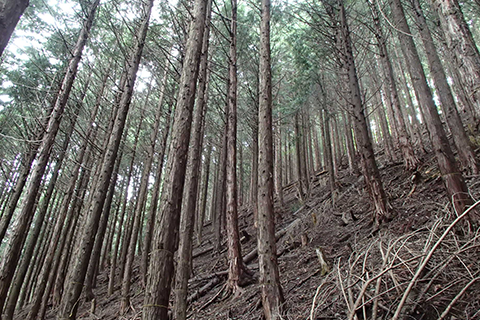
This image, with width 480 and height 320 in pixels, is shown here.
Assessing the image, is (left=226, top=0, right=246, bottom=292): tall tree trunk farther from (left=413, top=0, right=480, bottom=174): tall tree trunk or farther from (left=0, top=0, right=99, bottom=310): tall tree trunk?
(left=413, top=0, right=480, bottom=174): tall tree trunk

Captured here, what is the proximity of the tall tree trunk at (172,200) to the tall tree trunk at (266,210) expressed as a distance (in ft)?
5.05

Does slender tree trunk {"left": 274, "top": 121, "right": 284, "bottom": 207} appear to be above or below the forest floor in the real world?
above

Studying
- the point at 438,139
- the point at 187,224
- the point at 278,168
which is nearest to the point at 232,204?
the point at 187,224

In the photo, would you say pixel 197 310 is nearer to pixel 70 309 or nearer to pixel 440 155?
pixel 70 309

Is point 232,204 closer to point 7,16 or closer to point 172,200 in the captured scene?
point 172,200

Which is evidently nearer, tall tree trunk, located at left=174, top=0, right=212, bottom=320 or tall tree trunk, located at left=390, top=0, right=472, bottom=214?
tall tree trunk, located at left=390, top=0, right=472, bottom=214

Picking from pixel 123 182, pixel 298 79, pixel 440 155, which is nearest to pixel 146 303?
pixel 440 155

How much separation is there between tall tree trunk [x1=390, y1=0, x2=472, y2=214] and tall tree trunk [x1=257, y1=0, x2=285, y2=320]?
2.68 meters

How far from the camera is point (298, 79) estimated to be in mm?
12086

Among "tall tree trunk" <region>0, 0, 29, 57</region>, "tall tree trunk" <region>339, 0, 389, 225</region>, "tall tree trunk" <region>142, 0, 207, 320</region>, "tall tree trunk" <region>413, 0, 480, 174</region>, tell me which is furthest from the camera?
"tall tree trunk" <region>339, 0, 389, 225</region>

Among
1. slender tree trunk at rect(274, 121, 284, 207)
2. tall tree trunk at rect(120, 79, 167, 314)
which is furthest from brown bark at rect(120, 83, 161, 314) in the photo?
slender tree trunk at rect(274, 121, 284, 207)

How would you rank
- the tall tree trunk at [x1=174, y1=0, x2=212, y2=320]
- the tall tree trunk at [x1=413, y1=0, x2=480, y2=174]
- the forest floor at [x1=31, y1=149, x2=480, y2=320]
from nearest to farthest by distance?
the forest floor at [x1=31, y1=149, x2=480, y2=320] < the tall tree trunk at [x1=174, y1=0, x2=212, y2=320] < the tall tree trunk at [x1=413, y1=0, x2=480, y2=174]

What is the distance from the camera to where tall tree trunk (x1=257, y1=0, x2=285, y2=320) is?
13.8 feet

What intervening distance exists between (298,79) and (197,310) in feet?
33.0
